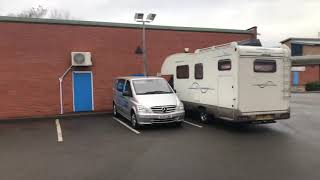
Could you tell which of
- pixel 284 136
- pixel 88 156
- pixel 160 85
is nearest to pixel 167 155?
Result: pixel 88 156

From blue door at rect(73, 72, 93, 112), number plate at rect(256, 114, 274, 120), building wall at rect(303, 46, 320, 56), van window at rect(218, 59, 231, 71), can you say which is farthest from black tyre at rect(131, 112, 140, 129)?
building wall at rect(303, 46, 320, 56)

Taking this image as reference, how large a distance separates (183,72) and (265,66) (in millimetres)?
4425

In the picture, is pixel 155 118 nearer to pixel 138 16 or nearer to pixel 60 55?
pixel 138 16

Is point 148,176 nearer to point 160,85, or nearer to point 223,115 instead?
point 223,115

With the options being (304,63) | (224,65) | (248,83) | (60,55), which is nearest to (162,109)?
(224,65)

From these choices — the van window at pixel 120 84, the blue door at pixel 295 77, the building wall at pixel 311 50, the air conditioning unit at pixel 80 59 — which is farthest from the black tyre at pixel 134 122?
the building wall at pixel 311 50

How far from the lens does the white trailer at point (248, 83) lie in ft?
39.0

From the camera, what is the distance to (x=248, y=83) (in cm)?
1196

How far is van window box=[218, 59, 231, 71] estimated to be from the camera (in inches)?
487

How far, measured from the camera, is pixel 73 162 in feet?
27.2

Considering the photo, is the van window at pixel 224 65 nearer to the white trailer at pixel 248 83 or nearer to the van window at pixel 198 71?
the white trailer at pixel 248 83

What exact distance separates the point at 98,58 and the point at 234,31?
7.76 meters

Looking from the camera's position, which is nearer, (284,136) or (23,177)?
(23,177)

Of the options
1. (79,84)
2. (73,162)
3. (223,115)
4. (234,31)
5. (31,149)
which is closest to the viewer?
(73,162)
